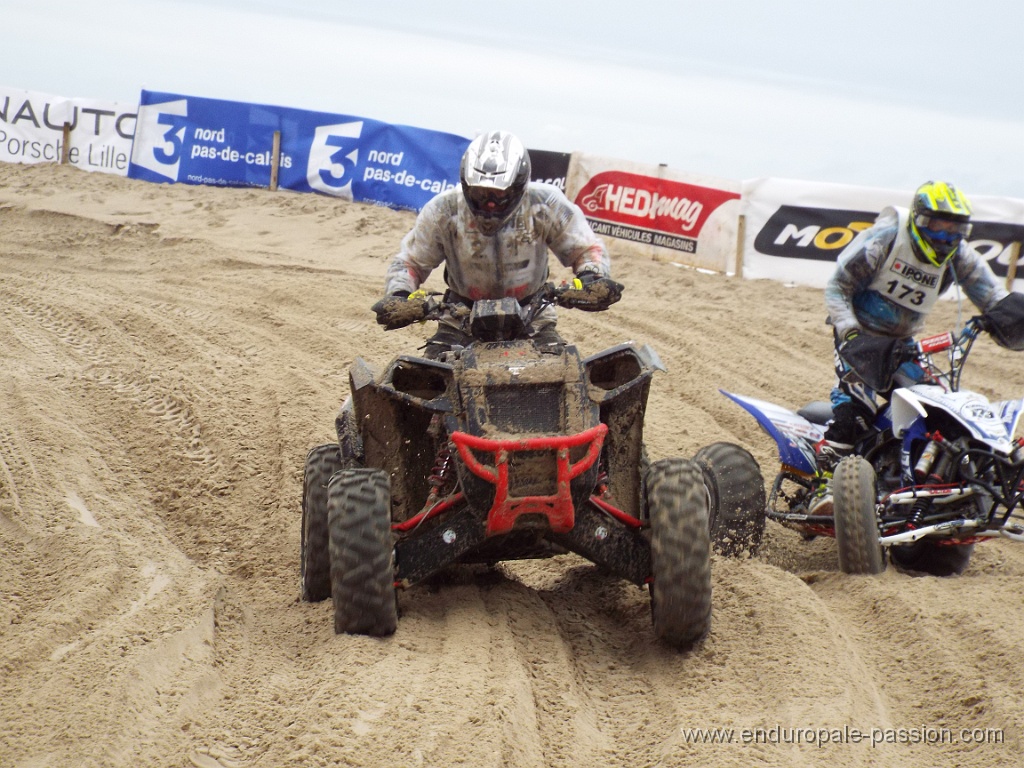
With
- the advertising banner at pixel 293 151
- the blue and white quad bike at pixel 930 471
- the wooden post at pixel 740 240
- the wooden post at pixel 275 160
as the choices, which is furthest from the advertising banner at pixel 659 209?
the blue and white quad bike at pixel 930 471

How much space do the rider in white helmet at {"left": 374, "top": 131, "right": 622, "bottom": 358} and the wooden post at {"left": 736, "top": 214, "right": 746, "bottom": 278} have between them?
348 inches

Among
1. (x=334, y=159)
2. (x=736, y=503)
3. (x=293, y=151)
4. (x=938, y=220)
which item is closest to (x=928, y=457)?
(x=736, y=503)

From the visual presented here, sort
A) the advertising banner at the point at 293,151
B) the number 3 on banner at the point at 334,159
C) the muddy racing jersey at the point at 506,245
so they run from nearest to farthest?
the muddy racing jersey at the point at 506,245 → the advertising banner at the point at 293,151 → the number 3 on banner at the point at 334,159

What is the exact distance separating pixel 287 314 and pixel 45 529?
5.13 m

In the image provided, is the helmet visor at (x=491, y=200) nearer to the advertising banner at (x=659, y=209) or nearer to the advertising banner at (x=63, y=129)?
the advertising banner at (x=659, y=209)

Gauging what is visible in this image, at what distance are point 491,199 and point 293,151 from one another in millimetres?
12746

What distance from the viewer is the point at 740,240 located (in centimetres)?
1390

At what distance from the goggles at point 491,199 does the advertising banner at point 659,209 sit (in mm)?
9490

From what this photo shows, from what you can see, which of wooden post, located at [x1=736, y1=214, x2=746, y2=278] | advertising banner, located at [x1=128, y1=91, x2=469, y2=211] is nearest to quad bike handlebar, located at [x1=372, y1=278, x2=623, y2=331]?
wooden post, located at [x1=736, y1=214, x2=746, y2=278]

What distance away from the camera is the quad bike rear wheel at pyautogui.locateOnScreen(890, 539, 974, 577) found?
586 centimetres

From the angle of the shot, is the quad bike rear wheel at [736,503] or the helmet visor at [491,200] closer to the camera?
the helmet visor at [491,200]

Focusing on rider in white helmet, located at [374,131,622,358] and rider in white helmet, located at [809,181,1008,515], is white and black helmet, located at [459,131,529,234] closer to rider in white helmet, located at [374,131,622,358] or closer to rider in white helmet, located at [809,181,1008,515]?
rider in white helmet, located at [374,131,622,358]

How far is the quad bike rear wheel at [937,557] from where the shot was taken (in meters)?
5.86

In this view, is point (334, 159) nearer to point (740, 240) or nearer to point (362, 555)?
point (740, 240)
